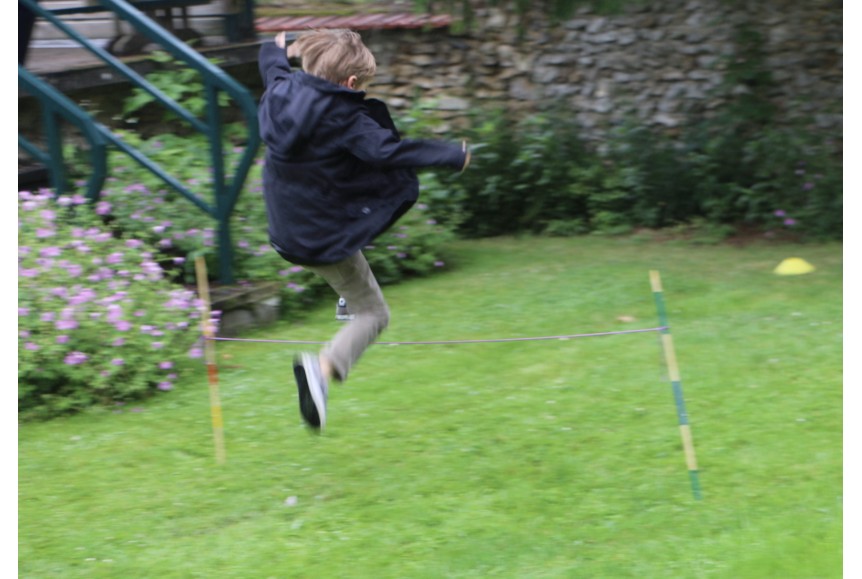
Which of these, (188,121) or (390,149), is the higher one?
(390,149)

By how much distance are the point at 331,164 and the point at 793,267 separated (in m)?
4.75

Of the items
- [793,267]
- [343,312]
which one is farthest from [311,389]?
[793,267]

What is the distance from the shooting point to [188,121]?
6.61 meters

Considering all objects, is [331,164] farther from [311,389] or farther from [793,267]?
[793,267]

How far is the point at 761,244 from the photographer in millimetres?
9102

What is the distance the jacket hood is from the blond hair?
5 cm

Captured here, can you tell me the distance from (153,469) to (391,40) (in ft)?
24.3

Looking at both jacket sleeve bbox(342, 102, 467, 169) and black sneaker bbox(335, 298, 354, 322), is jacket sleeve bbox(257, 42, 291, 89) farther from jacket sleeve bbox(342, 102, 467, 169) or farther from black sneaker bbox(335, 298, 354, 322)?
black sneaker bbox(335, 298, 354, 322)

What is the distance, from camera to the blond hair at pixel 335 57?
4168 mm

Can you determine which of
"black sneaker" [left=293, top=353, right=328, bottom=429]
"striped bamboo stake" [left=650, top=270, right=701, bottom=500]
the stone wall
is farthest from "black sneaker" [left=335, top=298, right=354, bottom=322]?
the stone wall

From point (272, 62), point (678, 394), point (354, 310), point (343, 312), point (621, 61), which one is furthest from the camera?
point (621, 61)

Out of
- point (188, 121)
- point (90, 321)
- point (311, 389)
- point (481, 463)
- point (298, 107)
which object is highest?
point (298, 107)

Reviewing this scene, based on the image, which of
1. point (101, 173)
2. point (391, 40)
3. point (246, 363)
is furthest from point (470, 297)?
point (391, 40)

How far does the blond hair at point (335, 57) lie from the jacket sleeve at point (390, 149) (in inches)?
6.2
